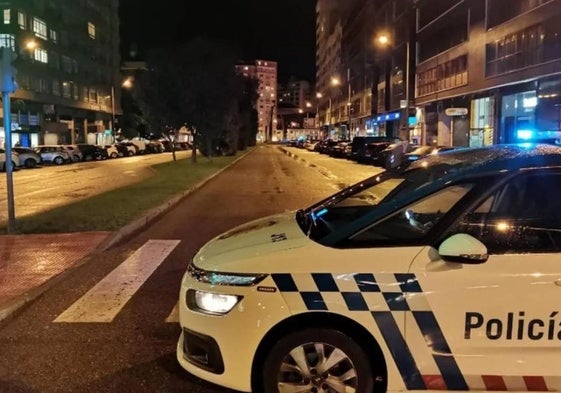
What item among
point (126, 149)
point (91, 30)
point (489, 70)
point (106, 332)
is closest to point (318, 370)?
point (106, 332)

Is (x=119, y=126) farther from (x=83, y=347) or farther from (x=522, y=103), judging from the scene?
(x=83, y=347)

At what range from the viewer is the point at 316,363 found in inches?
150

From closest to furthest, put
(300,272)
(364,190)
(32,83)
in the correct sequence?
(300,272)
(364,190)
(32,83)

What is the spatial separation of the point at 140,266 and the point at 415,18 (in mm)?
53574

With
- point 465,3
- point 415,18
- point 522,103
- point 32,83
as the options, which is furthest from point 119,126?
point 522,103

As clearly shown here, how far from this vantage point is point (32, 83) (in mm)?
64188

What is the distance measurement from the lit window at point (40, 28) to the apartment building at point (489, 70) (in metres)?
39.3

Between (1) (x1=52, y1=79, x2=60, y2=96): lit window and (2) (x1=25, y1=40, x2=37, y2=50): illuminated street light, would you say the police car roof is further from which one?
(1) (x1=52, y1=79, x2=60, y2=96): lit window

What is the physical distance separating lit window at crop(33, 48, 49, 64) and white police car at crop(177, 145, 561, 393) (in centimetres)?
6760

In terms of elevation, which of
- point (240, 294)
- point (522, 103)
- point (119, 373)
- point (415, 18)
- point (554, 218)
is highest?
point (415, 18)

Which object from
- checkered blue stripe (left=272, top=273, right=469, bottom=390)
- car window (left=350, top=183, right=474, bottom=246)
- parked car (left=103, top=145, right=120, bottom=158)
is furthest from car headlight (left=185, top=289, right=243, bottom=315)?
parked car (left=103, top=145, right=120, bottom=158)

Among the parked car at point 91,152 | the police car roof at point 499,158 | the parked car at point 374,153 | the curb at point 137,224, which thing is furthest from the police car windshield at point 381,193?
the parked car at point 91,152

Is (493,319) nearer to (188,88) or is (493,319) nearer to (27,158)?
(188,88)

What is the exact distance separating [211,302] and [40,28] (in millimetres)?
69831
